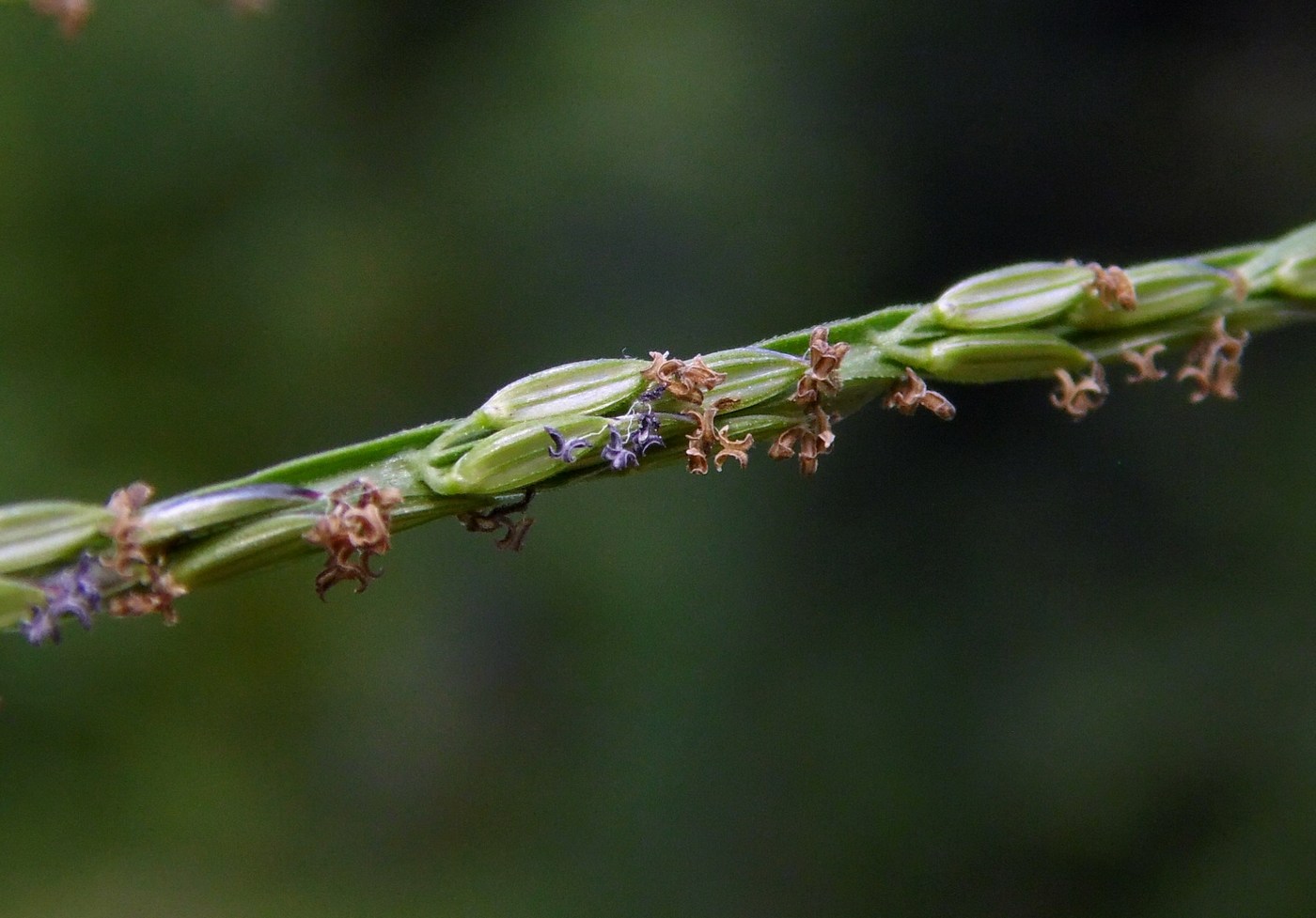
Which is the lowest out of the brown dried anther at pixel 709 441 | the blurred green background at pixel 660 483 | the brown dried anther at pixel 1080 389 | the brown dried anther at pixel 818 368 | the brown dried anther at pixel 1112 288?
the brown dried anther at pixel 1080 389

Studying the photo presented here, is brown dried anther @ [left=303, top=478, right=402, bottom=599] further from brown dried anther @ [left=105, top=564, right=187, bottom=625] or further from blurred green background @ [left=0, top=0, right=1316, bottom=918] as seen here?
blurred green background @ [left=0, top=0, right=1316, bottom=918]

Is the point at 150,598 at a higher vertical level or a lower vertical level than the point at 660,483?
lower

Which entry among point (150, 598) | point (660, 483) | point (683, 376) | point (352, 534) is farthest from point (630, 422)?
point (660, 483)

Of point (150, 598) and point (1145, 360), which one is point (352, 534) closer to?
point (150, 598)

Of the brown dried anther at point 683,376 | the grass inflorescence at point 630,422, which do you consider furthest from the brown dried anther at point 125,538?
the brown dried anther at point 683,376

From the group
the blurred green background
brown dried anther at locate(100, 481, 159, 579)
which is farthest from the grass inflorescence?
the blurred green background

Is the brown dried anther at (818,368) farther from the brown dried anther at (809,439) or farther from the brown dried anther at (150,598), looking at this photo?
the brown dried anther at (150,598)

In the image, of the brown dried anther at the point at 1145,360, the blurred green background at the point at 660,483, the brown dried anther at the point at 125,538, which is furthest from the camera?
the blurred green background at the point at 660,483
